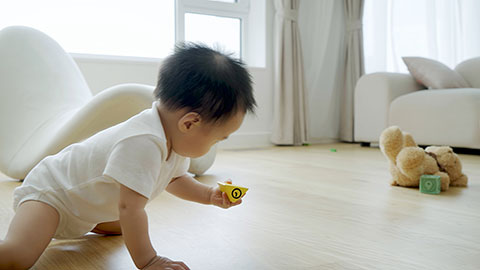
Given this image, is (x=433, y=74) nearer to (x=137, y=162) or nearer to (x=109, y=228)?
(x=109, y=228)

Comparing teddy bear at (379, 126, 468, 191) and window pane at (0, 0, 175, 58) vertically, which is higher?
window pane at (0, 0, 175, 58)

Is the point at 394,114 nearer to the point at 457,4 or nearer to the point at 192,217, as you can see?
the point at 457,4

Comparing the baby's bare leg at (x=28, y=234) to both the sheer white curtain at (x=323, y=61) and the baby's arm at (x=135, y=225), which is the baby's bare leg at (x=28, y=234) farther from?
the sheer white curtain at (x=323, y=61)

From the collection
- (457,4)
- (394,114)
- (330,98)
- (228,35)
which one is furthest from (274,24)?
(457,4)

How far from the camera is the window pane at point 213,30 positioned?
144 inches

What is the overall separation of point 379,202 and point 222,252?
67 cm

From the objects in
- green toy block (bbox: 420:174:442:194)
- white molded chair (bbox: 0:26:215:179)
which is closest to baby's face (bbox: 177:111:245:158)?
white molded chair (bbox: 0:26:215:179)

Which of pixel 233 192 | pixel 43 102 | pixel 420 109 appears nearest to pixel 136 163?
pixel 233 192

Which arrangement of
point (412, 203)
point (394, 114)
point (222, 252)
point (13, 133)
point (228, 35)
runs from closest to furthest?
point (222, 252) → point (412, 203) → point (13, 133) → point (394, 114) → point (228, 35)

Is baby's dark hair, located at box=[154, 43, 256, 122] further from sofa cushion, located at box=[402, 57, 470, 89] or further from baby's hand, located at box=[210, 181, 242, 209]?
sofa cushion, located at box=[402, 57, 470, 89]

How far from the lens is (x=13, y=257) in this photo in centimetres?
75

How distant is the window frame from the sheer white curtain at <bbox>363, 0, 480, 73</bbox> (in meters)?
1.17

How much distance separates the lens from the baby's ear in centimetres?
75

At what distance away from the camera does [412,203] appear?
4.48ft
